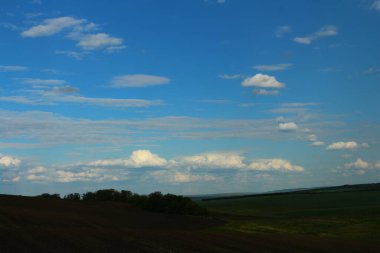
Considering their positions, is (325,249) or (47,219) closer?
(325,249)

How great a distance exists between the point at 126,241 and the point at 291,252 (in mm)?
12807

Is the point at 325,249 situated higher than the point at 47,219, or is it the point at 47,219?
the point at 47,219

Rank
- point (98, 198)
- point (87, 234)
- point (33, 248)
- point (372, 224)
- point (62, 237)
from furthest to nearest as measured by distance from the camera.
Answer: point (98, 198)
point (372, 224)
point (87, 234)
point (62, 237)
point (33, 248)

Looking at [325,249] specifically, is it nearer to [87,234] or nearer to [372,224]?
[87,234]

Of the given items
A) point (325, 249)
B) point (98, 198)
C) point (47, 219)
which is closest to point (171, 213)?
point (98, 198)

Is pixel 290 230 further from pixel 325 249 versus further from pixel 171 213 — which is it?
pixel 171 213

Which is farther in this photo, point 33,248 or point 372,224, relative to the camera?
point 372,224

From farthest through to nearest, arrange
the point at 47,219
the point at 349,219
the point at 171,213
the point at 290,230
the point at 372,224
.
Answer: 1. the point at 171,213
2. the point at 349,219
3. the point at 372,224
4. the point at 290,230
5. the point at 47,219

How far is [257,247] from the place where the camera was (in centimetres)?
3878

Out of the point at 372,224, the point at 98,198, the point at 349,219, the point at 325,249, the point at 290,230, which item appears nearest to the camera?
the point at 325,249

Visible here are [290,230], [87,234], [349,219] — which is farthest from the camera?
[349,219]

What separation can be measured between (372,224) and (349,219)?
1128 cm

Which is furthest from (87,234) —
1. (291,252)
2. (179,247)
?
(291,252)

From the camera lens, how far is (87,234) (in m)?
37.1
